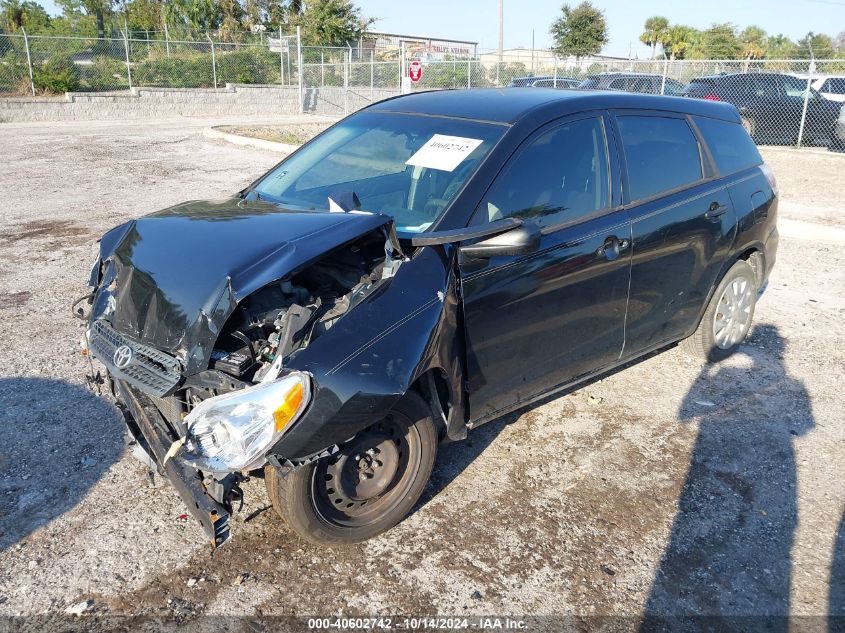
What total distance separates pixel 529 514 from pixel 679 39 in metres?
71.9

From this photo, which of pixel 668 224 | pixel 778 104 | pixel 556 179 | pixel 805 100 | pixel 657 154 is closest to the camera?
pixel 556 179

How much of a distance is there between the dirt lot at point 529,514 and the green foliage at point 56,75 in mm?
23803

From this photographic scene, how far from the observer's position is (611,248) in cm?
373

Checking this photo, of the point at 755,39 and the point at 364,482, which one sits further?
the point at 755,39

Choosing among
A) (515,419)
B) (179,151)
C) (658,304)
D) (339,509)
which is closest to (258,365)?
(339,509)

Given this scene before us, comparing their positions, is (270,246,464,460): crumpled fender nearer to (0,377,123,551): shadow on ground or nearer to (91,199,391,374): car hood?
(91,199,391,374): car hood

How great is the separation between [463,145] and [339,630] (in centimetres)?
231

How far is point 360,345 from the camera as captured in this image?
2717 mm

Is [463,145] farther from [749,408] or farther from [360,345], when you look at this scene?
[749,408]

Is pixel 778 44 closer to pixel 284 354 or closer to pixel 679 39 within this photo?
pixel 679 39

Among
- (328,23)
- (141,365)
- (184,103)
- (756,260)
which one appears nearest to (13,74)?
(184,103)

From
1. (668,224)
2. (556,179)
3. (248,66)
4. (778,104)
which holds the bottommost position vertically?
(668,224)

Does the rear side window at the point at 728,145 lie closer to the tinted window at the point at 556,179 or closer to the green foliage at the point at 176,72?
the tinted window at the point at 556,179

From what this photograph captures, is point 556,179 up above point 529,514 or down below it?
above
